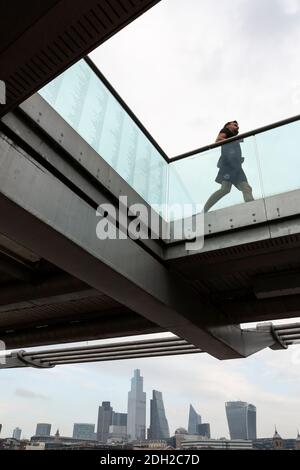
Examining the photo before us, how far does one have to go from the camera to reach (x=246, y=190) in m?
5.53

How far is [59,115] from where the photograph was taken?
4.28 meters

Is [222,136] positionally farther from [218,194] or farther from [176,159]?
[218,194]

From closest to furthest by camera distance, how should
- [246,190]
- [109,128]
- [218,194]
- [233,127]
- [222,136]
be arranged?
1. [109,128]
2. [246,190]
3. [218,194]
4. [222,136]
5. [233,127]

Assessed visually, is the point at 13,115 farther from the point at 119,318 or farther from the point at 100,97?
the point at 119,318

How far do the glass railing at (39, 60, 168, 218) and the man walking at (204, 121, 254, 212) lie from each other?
93 centimetres

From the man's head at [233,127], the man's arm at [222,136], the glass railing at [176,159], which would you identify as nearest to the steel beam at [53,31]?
the glass railing at [176,159]

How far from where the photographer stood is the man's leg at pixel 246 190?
5461mm

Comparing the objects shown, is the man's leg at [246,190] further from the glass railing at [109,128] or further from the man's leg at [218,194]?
the glass railing at [109,128]

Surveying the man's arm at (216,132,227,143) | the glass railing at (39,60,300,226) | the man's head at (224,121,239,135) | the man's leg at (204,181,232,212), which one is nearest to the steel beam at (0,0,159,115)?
the glass railing at (39,60,300,226)

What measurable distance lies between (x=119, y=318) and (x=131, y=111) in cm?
432

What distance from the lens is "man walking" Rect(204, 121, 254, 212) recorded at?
5621 mm

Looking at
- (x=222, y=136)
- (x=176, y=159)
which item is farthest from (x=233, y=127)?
(x=176, y=159)

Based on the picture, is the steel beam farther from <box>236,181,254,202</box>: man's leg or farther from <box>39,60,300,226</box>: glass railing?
<box>236,181,254,202</box>: man's leg

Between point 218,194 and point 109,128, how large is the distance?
1.89 meters
